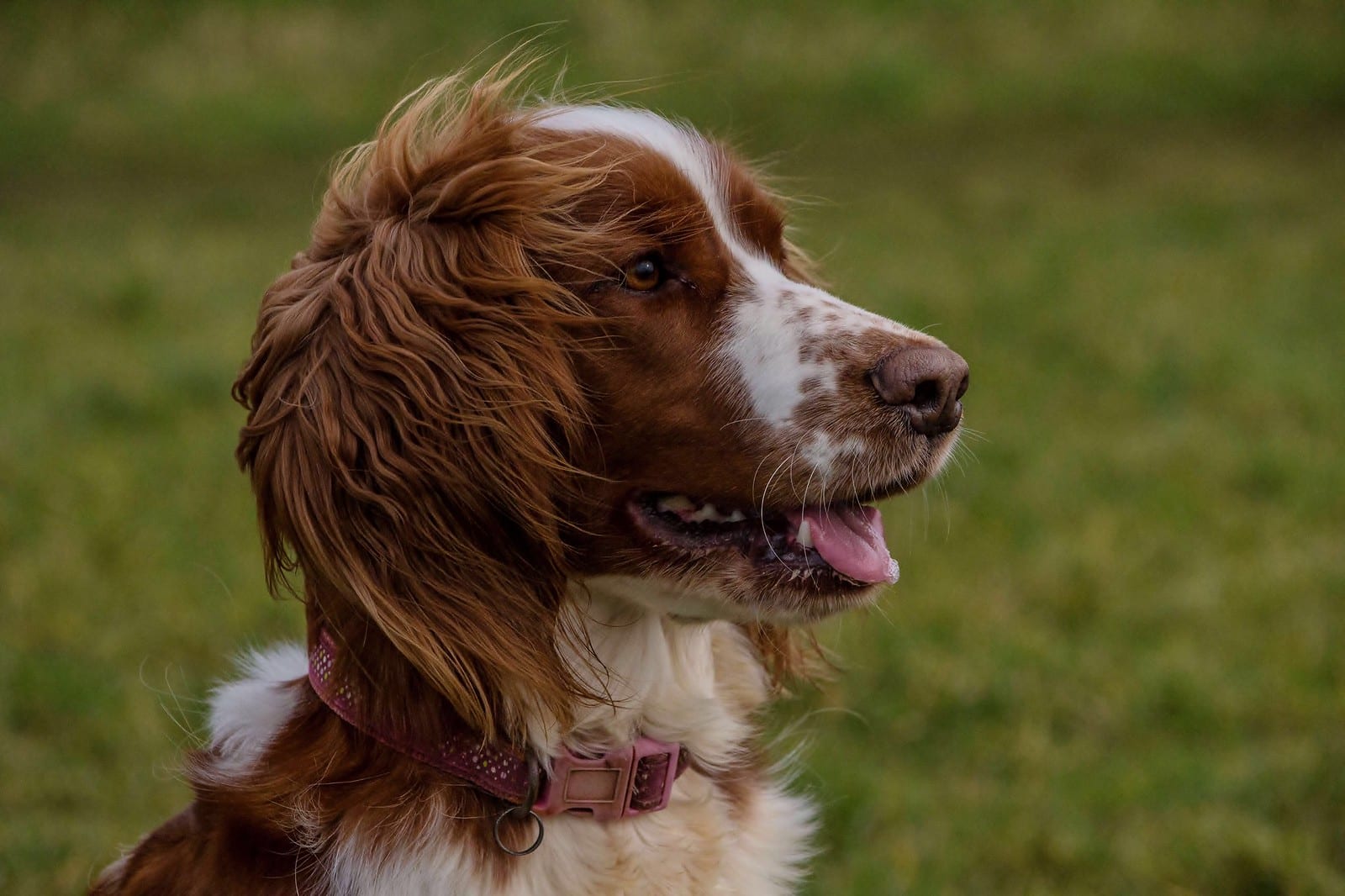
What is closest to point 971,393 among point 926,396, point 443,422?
point 926,396

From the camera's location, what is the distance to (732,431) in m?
2.71

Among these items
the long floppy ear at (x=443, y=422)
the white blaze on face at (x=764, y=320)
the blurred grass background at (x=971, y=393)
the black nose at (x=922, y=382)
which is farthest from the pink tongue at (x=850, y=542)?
the blurred grass background at (x=971, y=393)

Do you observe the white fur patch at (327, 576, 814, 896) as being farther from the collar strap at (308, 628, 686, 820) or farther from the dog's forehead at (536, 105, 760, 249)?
the dog's forehead at (536, 105, 760, 249)

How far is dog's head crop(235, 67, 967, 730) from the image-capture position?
2.58 meters

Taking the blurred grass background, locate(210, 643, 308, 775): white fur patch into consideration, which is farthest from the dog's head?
the blurred grass background

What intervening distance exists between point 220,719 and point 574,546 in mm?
815

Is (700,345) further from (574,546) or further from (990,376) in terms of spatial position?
(990,376)

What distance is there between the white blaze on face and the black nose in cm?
8

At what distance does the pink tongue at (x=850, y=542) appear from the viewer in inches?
108

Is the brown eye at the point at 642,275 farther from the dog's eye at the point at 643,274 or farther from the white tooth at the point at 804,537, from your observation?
the white tooth at the point at 804,537

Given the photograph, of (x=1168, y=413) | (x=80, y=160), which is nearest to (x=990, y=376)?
(x=1168, y=413)

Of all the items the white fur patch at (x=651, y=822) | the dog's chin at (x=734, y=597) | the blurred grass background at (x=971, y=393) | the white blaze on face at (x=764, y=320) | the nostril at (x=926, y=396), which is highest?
the white blaze on face at (x=764, y=320)

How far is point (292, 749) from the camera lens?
274 cm

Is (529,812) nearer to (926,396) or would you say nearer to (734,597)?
(734,597)
